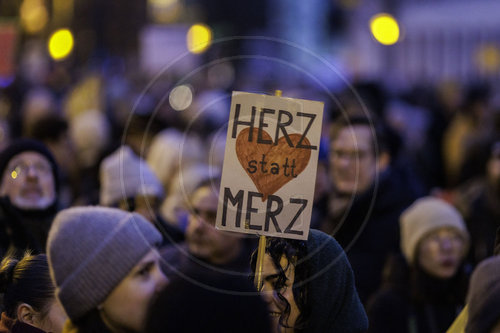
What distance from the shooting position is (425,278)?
477cm

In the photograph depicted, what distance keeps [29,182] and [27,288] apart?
1882mm

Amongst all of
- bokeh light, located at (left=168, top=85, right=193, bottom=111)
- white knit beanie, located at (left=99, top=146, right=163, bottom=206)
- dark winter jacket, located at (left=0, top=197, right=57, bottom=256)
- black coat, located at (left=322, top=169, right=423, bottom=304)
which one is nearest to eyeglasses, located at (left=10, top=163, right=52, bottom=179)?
dark winter jacket, located at (left=0, top=197, right=57, bottom=256)

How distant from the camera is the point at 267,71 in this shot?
28.7 meters

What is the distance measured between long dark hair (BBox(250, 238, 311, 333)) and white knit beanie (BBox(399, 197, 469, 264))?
194 centimetres

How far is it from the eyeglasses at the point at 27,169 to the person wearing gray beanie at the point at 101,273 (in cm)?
208

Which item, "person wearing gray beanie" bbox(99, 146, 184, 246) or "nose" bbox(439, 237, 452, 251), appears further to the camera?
"person wearing gray beanie" bbox(99, 146, 184, 246)

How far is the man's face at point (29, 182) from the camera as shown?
4926 mm

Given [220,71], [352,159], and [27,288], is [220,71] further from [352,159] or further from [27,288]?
[27,288]

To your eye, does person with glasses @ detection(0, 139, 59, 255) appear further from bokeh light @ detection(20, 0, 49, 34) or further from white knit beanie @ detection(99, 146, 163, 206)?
bokeh light @ detection(20, 0, 49, 34)

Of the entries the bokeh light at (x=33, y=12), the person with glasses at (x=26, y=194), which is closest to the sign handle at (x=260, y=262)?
the person with glasses at (x=26, y=194)

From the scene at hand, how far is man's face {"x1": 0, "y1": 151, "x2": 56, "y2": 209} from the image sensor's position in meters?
4.93

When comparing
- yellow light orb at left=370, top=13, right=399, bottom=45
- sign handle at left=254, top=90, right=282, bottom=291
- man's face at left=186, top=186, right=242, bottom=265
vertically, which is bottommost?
man's face at left=186, top=186, right=242, bottom=265

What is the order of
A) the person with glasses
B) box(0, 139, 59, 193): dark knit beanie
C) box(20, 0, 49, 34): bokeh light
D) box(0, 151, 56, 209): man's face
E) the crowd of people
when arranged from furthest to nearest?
box(20, 0, 49, 34): bokeh light → box(0, 139, 59, 193): dark knit beanie → box(0, 151, 56, 209): man's face → the person with glasses → the crowd of people

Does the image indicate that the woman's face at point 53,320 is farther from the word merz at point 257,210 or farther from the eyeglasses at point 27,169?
the eyeglasses at point 27,169
